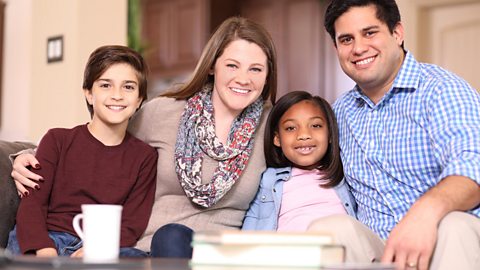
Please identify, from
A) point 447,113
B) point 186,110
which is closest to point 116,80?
point 186,110

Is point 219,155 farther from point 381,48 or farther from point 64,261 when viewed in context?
point 64,261

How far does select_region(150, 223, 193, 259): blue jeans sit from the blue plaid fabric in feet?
1.75

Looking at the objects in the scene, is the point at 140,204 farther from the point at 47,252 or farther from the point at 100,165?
the point at 47,252

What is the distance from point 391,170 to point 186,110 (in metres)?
0.67

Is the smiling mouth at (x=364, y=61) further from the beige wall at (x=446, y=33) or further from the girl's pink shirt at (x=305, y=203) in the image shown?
the beige wall at (x=446, y=33)

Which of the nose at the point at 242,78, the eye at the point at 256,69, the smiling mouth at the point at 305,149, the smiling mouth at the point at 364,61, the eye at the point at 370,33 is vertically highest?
the eye at the point at 370,33

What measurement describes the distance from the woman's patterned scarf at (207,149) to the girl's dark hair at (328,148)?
0.08m

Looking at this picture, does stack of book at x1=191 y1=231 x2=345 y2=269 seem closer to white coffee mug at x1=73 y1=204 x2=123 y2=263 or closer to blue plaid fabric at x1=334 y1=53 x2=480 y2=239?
white coffee mug at x1=73 y1=204 x2=123 y2=263

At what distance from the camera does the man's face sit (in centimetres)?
184

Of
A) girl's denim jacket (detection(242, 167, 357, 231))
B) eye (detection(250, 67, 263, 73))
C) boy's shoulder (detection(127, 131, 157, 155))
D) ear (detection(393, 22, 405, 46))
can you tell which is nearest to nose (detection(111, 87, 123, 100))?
boy's shoulder (detection(127, 131, 157, 155))

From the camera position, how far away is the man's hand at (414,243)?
1372 mm

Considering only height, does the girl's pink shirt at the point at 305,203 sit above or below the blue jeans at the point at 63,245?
above

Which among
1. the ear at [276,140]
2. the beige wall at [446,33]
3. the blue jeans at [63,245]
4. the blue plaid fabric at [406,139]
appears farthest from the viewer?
the beige wall at [446,33]

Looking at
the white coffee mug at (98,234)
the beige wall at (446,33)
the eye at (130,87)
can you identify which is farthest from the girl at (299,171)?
the beige wall at (446,33)
